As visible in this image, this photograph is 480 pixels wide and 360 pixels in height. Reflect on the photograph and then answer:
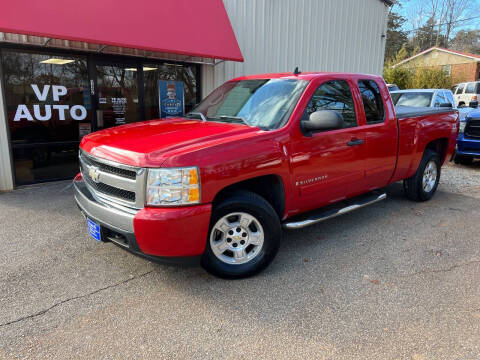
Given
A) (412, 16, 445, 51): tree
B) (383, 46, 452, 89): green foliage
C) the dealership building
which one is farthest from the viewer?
(412, 16, 445, 51): tree

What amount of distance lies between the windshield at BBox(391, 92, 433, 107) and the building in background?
2343 centimetres

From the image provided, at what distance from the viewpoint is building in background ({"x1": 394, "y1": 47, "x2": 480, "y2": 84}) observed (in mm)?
33781

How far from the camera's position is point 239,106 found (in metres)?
3.99

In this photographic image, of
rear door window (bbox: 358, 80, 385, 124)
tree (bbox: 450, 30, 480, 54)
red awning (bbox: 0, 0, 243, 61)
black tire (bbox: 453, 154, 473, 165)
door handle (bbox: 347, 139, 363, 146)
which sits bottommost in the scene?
black tire (bbox: 453, 154, 473, 165)

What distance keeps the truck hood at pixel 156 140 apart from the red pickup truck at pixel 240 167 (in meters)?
0.01

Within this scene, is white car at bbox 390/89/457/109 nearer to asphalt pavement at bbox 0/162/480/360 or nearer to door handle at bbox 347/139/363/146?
asphalt pavement at bbox 0/162/480/360

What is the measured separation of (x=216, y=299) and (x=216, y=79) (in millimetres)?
6707

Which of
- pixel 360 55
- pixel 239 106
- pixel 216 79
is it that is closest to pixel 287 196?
pixel 239 106

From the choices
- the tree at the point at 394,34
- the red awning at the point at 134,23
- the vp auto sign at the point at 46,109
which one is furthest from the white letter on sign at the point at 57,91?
the tree at the point at 394,34

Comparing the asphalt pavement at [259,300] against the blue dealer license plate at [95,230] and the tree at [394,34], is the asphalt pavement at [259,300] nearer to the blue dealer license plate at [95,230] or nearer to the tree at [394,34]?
the blue dealer license plate at [95,230]

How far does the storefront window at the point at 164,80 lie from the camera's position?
777cm

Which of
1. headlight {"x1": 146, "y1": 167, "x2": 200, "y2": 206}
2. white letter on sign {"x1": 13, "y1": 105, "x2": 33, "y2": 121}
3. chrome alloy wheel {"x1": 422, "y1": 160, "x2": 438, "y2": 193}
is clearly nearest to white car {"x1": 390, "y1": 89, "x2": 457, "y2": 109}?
chrome alloy wheel {"x1": 422, "y1": 160, "x2": 438, "y2": 193}

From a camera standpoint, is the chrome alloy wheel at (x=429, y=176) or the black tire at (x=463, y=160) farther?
the black tire at (x=463, y=160)

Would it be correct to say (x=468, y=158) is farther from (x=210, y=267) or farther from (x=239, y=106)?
(x=210, y=267)
